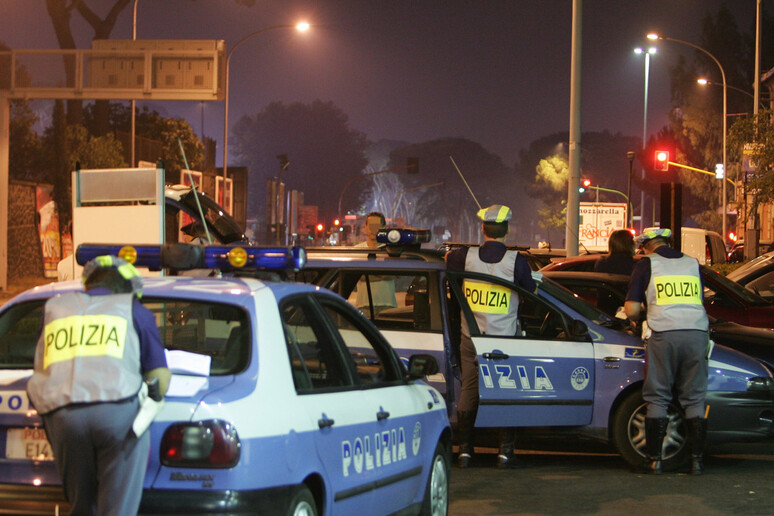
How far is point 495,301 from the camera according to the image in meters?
8.58

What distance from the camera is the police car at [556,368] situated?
8.43m

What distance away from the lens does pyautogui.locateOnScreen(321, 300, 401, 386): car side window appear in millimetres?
5602

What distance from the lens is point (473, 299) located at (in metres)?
8.62

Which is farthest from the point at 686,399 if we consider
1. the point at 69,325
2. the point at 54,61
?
the point at 54,61

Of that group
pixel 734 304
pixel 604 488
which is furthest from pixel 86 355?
pixel 734 304

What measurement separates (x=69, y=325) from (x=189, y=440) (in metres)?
0.61

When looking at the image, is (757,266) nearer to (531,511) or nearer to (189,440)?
(531,511)

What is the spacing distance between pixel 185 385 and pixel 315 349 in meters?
1.07

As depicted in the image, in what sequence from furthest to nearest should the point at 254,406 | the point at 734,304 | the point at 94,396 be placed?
the point at 734,304
the point at 254,406
the point at 94,396

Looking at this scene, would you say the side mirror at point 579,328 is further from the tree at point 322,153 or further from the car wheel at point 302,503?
the tree at point 322,153

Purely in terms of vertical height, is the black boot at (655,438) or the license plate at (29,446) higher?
the license plate at (29,446)

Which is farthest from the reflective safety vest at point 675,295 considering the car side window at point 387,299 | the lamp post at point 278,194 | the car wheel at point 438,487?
the lamp post at point 278,194

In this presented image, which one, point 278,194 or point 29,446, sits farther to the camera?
point 278,194

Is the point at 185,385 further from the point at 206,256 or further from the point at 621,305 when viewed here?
the point at 621,305
